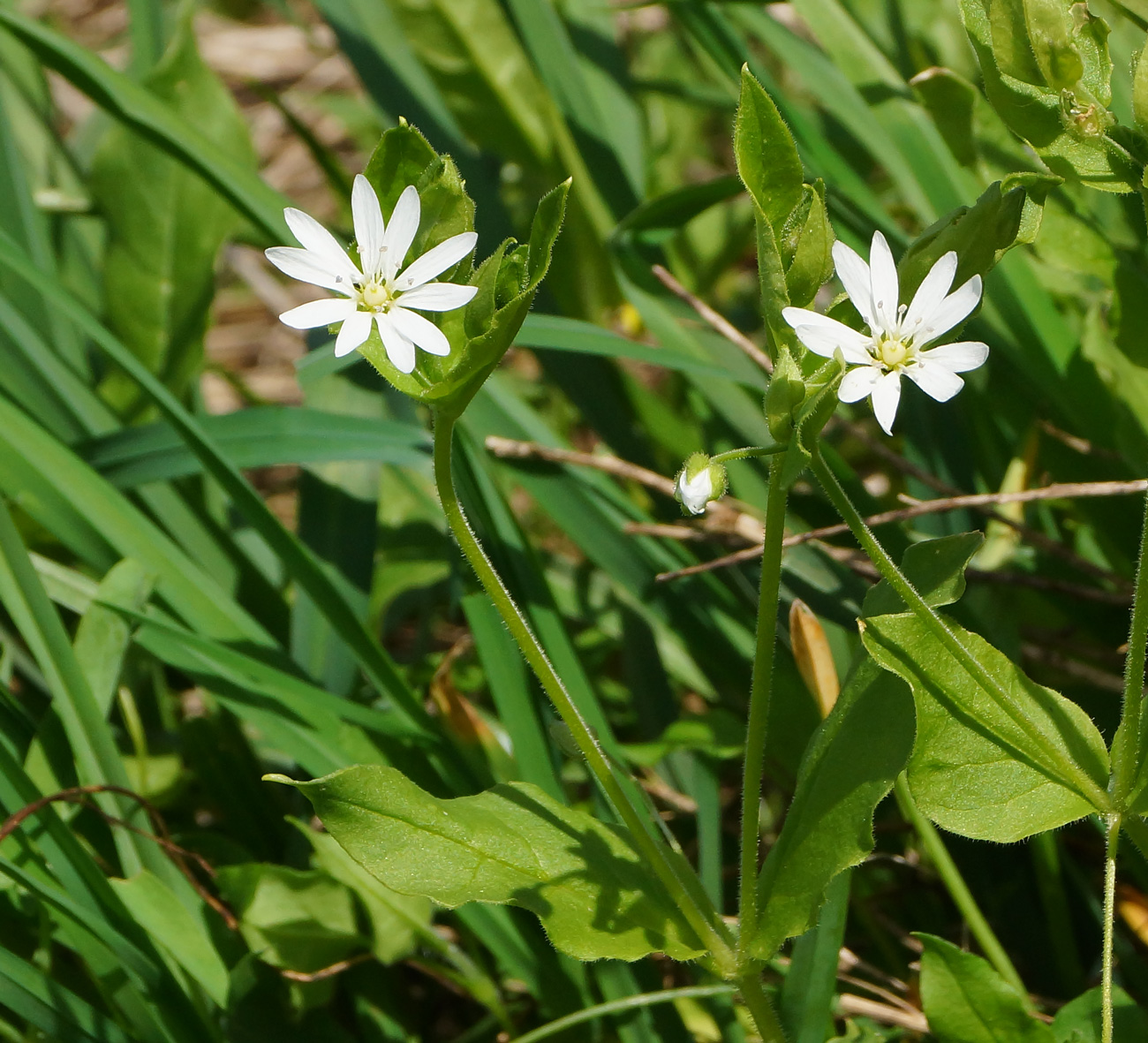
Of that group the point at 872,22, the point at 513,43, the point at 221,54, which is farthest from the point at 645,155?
the point at 221,54

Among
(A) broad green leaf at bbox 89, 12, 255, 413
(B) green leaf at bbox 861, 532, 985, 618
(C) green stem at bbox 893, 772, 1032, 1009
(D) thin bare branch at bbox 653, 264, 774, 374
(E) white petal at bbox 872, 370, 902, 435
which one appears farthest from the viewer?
(A) broad green leaf at bbox 89, 12, 255, 413

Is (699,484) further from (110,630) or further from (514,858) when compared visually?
(110,630)

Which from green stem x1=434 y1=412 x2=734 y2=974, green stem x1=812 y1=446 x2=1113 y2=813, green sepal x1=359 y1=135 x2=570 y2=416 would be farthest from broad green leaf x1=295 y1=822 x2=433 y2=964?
green stem x1=812 y1=446 x2=1113 y2=813

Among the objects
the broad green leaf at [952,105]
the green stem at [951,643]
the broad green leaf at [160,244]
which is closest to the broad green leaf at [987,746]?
the green stem at [951,643]

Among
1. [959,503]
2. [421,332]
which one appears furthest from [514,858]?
[959,503]

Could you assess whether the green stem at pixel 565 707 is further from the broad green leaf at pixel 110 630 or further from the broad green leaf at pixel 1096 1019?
the broad green leaf at pixel 110 630

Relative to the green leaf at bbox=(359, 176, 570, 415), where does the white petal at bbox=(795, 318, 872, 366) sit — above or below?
below

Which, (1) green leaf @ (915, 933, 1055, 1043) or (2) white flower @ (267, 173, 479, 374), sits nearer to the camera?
(2) white flower @ (267, 173, 479, 374)

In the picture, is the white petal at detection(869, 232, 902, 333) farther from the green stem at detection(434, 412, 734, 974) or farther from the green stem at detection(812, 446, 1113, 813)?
the green stem at detection(434, 412, 734, 974)

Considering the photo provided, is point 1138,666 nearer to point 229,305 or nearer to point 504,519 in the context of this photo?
point 504,519
